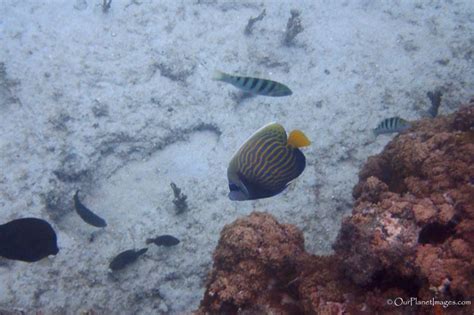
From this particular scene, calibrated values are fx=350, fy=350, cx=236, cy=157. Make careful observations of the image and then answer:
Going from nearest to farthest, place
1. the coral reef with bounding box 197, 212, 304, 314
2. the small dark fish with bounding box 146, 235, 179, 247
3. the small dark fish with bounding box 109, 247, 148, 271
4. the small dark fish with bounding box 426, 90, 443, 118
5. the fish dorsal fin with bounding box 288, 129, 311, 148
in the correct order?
the fish dorsal fin with bounding box 288, 129, 311, 148, the coral reef with bounding box 197, 212, 304, 314, the small dark fish with bounding box 109, 247, 148, 271, the small dark fish with bounding box 146, 235, 179, 247, the small dark fish with bounding box 426, 90, 443, 118

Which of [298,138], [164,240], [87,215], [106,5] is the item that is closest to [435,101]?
[298,138]

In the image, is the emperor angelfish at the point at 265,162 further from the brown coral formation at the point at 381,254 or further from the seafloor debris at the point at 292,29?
the seafloor debris at the point at 292,29

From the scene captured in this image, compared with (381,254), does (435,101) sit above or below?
below

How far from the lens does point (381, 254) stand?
2547 millimetres

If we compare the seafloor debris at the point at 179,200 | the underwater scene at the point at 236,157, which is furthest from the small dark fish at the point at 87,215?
the seafloor debris at the point at 179,200

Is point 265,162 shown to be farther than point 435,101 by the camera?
No

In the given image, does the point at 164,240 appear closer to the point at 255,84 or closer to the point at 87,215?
the point at 87,215

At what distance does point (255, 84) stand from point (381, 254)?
8.00 feet

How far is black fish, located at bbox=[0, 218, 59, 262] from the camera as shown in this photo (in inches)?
143

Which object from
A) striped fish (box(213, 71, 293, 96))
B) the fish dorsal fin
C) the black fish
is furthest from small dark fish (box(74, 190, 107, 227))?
the fish dorsal fin

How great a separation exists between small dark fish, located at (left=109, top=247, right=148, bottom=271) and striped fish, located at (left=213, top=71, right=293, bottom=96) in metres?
2.69

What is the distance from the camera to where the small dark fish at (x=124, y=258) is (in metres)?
4.93

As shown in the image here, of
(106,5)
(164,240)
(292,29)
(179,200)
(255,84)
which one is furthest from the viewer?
(106,5)

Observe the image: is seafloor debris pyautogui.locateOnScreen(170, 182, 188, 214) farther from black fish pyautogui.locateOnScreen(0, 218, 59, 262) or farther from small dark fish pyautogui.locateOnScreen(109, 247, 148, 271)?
black fish pyautogui.locateOnScreen(0, 218, 59, 262)
